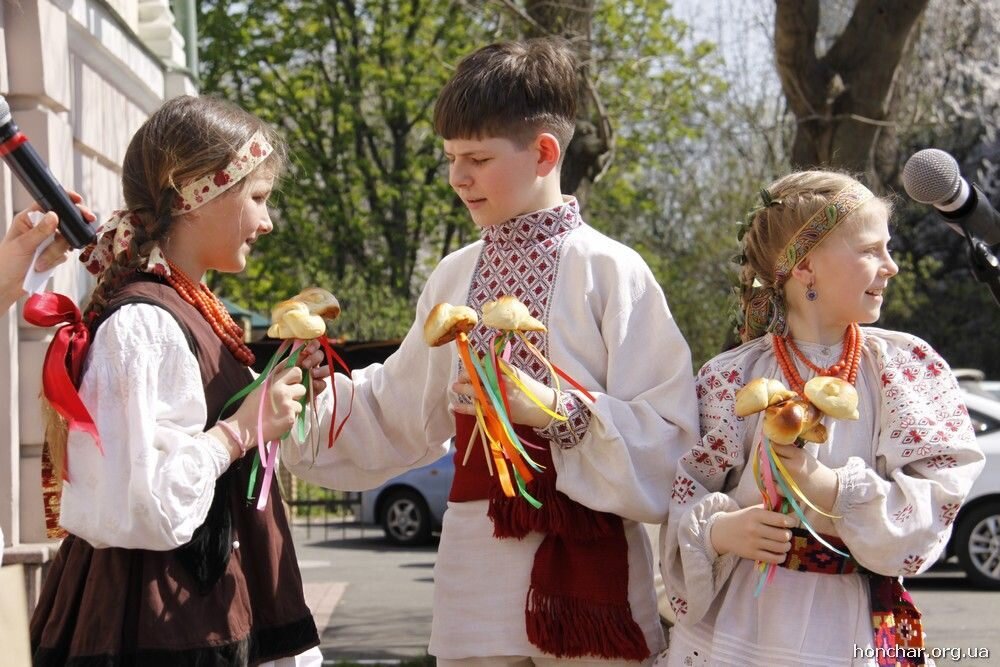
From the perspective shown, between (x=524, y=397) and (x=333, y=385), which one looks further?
(x=333, y=385)

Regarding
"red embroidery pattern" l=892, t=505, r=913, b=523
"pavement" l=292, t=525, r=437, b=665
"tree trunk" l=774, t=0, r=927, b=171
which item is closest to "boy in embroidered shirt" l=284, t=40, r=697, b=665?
"red embroidery pattern" l=892, t=505, r=913, b=523

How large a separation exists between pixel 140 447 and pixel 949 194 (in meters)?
A: 1.58

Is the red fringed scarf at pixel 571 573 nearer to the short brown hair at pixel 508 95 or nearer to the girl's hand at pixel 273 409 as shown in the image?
the girl's hand at pixel 273 409

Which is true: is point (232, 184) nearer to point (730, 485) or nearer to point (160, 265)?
point (160, 265)

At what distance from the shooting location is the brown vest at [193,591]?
233 cm

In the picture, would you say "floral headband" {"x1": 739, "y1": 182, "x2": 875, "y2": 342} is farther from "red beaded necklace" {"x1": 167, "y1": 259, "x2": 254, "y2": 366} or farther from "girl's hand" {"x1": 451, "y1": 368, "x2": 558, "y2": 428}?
"red beaded necklace" {"x1": 167, "y1": 259, "x2": 254, "y2": 366}

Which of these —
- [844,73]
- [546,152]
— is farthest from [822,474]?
[844,73]

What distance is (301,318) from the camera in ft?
8.29

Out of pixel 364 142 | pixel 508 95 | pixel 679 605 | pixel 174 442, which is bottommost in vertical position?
pixel 364 142

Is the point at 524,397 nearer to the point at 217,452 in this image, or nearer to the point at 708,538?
the point at 708,538

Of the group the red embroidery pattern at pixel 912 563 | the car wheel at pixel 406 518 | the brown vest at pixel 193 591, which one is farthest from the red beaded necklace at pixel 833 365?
the car wheel at pixel 406 518

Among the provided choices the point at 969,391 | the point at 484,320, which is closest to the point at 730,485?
the point at 484,320

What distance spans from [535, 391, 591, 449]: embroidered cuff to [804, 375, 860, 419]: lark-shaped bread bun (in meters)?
0.48

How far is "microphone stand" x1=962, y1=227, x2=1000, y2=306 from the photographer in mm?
2611
